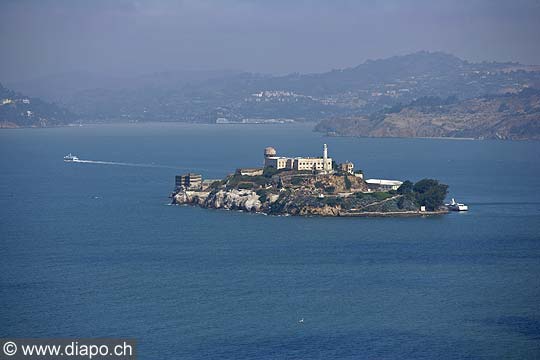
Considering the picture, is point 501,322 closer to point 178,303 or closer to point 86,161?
point 178,303

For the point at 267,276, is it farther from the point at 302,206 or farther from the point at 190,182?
the point at 190,182

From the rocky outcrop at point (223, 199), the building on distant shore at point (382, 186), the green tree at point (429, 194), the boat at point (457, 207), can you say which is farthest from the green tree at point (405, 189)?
the rocky outcrop at point (223, 199)

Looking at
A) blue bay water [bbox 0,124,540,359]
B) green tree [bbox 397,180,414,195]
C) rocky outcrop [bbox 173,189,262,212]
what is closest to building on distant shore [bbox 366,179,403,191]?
green tree [bbox 397,180,414,195]

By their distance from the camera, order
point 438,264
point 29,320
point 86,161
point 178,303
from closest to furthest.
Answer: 1. point 29,320
2. point 178,303
3. point 438,264
4. point 86,161

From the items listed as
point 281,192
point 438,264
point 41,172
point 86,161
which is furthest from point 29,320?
point 86,161

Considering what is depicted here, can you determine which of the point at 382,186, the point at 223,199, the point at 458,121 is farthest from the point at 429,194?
the point at 458,121

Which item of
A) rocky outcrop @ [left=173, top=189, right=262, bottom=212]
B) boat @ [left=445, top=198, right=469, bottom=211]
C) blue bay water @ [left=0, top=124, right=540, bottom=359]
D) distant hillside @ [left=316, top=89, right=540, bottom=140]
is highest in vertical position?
distant hillside @ [left=316, top=89, right=540, bottom=140]

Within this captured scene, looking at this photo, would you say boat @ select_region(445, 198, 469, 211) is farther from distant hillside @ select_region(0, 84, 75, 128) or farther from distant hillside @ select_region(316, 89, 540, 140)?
distant hillside @ select_region(0, 84, 75, 128)
